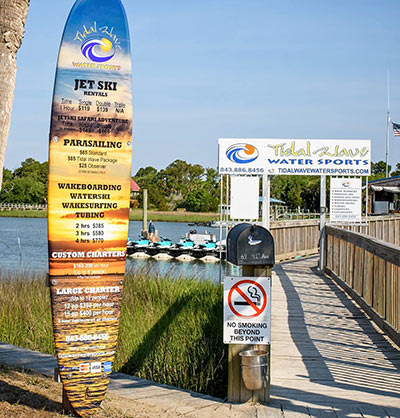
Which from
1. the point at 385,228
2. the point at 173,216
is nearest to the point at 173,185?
the point at 173,216

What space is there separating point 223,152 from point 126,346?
7309 mm

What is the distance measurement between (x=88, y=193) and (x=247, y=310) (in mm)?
1552

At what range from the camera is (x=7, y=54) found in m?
4.78

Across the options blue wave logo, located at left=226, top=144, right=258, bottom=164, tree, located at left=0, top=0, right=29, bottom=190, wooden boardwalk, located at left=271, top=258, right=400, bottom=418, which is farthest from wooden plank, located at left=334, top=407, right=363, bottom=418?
blue wave logo, located at left=226, top=144, right=258, bottom=164

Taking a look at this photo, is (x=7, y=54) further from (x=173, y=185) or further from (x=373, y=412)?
(x=173, y=185)

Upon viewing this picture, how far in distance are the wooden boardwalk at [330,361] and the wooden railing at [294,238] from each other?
609 cm

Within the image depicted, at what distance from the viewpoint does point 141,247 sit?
37750 mm

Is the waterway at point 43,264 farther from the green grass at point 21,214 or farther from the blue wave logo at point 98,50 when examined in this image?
the green grass at point 21,214

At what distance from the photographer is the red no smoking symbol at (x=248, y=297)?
4.96m

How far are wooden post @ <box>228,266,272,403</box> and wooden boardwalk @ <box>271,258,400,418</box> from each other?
0.21m

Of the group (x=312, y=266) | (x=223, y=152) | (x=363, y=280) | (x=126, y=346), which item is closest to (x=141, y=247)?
(x=312, y=266)

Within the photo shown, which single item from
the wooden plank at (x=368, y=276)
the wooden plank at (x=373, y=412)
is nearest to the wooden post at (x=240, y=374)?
the wooden plank at (x=373, y=412)

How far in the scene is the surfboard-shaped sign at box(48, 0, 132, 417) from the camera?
4598 mm

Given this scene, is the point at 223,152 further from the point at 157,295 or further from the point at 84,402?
the point at 84,402
